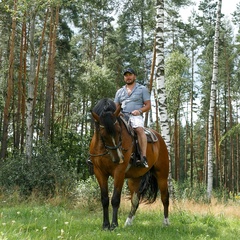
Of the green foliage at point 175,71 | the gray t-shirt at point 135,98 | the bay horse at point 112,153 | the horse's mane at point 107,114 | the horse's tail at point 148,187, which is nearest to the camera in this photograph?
the horse's mane at point 107,114

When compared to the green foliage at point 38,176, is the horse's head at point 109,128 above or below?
above

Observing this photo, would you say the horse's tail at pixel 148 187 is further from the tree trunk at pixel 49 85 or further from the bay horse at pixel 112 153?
the tree trunk at pixel 49 85

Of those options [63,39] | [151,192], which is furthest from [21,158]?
[63,39]

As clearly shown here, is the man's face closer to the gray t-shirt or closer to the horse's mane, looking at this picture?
the gray t-shirt

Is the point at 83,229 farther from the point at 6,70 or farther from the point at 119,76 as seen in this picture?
the point at 119,76

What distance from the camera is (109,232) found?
527cm

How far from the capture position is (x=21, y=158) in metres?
12.7

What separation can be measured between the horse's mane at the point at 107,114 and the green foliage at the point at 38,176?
580cm

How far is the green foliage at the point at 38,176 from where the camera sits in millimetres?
11375

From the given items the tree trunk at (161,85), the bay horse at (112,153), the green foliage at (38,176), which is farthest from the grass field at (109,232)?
the tree trunk at (161,85)

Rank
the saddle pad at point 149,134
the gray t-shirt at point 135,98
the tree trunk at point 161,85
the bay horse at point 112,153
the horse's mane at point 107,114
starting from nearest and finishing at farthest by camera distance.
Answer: the horse's mane at point 107,114 < the bay horse at point 112,153 < the saddle pad at point 149,134 < the gray t-shirt at point 135,98 < the tree trunk at point 161,85

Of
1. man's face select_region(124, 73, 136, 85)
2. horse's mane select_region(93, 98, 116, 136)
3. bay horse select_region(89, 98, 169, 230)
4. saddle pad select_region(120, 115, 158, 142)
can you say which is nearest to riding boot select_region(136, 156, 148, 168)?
bay horse select_region(89, 98, 169, 230)

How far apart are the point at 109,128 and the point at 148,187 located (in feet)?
8.35

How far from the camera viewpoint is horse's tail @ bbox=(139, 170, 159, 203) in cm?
742
